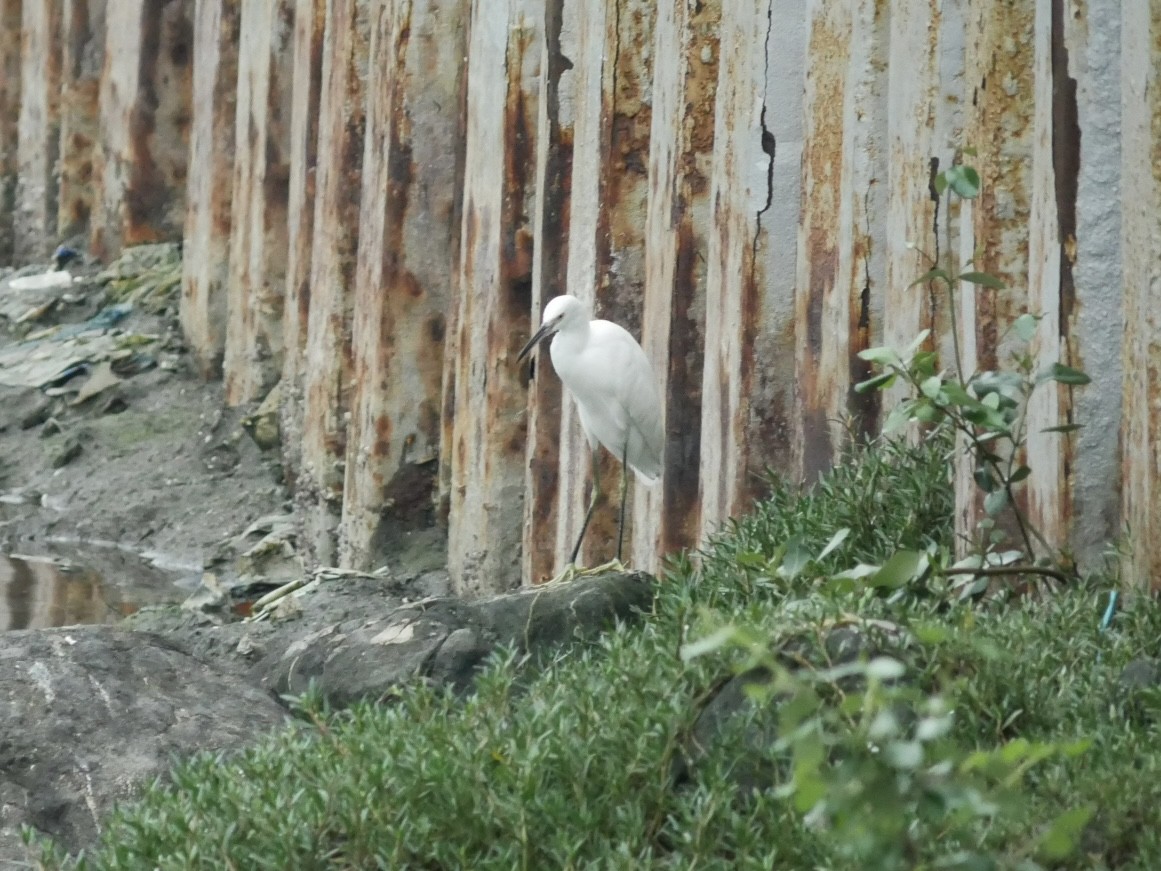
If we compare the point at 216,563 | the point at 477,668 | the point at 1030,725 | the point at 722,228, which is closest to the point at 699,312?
the point at 722,228

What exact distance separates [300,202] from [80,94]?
4.81 metres

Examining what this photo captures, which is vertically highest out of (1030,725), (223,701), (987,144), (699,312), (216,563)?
(987,144)

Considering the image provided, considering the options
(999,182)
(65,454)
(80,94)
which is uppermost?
(80,94)

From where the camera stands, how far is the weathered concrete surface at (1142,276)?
416 centimetres

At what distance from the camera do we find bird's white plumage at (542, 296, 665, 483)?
21.3 feet

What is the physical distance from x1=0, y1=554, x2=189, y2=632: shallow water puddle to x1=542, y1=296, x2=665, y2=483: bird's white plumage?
242 centimetres

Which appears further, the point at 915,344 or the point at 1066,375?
the point at 915,344

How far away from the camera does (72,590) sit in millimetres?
9414

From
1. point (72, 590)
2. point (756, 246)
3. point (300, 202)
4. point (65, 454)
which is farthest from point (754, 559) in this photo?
point (65, 454)

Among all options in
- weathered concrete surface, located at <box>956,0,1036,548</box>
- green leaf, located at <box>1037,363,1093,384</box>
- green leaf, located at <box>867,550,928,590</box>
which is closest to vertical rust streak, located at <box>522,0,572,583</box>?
weathered concrete surface, located at <box>956,0,1036,548</box>

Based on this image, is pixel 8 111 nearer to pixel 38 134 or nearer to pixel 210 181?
pixel 38 134

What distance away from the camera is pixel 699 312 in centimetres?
648

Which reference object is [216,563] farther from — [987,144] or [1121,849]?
[1121,849]

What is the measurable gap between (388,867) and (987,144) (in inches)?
80.6
